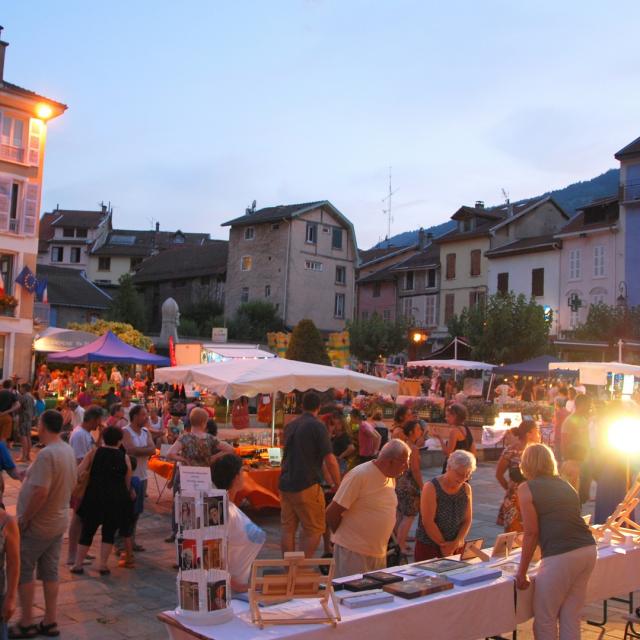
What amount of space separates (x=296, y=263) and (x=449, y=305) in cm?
968

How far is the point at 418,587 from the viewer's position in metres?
4.07

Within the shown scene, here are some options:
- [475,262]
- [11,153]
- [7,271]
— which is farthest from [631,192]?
[7,271]

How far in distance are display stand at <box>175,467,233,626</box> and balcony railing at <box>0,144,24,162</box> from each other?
2723 cm

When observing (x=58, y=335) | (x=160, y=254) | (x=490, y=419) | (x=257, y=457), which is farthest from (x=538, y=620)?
(x=160, y=254)

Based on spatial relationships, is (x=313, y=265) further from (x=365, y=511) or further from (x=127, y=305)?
(x=365, y=511)

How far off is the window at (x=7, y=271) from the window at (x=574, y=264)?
85.6 feet

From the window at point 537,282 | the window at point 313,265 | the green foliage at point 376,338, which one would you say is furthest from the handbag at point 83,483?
the window at point 313,265

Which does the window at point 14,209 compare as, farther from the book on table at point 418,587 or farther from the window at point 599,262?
the book on table at point 418,587

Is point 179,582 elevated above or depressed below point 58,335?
below

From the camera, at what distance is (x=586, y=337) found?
33.2m

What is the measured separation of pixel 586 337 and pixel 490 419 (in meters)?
16.6

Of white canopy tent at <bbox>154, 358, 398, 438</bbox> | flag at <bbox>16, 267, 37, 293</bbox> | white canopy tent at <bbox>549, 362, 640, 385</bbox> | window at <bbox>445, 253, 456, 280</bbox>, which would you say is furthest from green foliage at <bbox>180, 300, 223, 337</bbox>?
white canopy tent at <bbox>154, 358, 398, 438</bbox>

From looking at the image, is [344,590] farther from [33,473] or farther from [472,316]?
[472,316]

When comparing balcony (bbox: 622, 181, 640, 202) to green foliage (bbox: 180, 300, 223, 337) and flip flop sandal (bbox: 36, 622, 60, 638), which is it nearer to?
green foliage (bbox: 180, 300, 223, 337)
